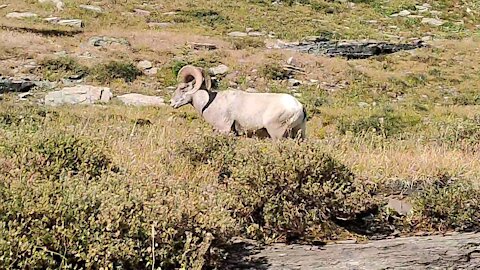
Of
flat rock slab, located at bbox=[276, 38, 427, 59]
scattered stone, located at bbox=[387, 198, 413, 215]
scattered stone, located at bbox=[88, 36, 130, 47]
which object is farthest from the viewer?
flat rock slab, located at bbox=[276, 38, 427, 59]

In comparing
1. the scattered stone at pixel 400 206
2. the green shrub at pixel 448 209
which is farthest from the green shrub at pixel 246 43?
the green shrub at pixel 448 209

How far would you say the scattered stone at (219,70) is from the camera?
2649cm

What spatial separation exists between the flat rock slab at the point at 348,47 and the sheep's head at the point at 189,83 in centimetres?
2193

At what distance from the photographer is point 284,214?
577cm

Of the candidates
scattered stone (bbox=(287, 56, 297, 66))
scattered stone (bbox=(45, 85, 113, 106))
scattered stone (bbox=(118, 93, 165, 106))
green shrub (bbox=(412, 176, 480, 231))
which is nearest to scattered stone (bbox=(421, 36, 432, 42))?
scattered stone (bbox=(287, 56, 297, 66))

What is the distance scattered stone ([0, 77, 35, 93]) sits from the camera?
69.4ft

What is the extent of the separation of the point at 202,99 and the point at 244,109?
1223mm

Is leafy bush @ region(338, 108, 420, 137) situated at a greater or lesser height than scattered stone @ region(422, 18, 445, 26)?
greater

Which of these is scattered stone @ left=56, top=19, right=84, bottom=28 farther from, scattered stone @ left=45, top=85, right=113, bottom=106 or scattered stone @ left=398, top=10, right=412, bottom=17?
scattered stone @ left=398, top=10, right=412, bottom=17

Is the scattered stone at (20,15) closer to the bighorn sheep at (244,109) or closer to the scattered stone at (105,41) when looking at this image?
the scattered stone at (105,41)

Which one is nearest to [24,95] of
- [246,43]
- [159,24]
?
[246,43]

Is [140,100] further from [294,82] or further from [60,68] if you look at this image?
[294,82]

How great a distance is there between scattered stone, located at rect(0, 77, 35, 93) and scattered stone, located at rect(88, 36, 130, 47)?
7.72 meters

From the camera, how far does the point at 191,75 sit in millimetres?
12711
